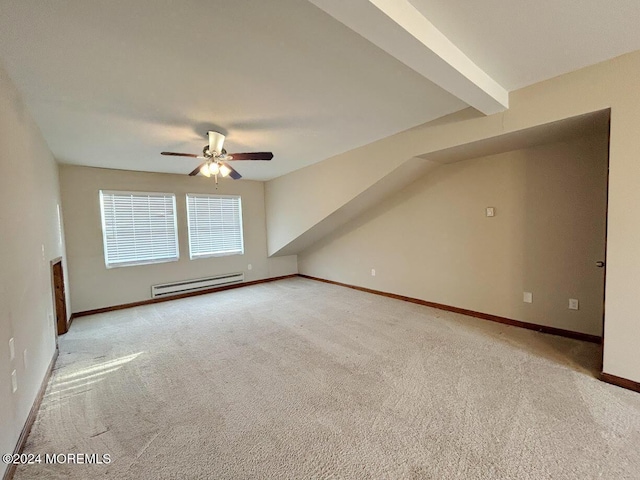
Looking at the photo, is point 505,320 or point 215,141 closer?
point 215,141

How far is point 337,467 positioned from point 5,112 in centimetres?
304

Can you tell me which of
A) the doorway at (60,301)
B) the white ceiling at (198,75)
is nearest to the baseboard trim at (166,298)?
the doorway at (60,301)

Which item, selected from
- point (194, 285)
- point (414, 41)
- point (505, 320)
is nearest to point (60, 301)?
point (194, 285)

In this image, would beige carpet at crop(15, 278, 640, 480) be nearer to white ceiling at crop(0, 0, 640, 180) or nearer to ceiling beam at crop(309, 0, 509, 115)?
ceiling beam at crop(309, 0, 509, 115)

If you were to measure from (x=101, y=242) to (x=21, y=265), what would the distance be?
2.79m

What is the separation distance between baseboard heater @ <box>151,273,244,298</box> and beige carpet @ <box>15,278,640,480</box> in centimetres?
145

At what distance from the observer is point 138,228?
15.1 ft

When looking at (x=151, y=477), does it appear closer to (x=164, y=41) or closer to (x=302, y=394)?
(x=302, y=394)

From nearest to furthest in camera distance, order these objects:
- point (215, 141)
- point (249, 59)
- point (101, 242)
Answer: point (249, 59) → point (215, 141) → point (101, 242)

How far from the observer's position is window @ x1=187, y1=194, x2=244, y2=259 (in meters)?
5.18

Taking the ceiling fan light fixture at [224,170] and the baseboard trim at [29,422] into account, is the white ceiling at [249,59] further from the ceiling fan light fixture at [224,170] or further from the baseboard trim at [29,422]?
the baseboard trim at [29,422]

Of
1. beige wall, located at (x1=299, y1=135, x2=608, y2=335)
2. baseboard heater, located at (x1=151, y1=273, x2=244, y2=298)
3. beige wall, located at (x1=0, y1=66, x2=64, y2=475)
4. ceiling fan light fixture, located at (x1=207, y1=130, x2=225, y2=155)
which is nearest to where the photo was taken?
beige wall, located at (x1=0, y1=66, x2=64, y2=475)

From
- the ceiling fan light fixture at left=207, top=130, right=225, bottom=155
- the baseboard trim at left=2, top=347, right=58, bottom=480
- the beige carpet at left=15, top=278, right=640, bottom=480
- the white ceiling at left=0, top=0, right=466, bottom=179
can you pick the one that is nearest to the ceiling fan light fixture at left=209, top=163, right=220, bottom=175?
the ceiling fan light fixture at left=207, top=130, right=225, bottom=155

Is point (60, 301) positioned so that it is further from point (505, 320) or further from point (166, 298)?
point (505, 320)
